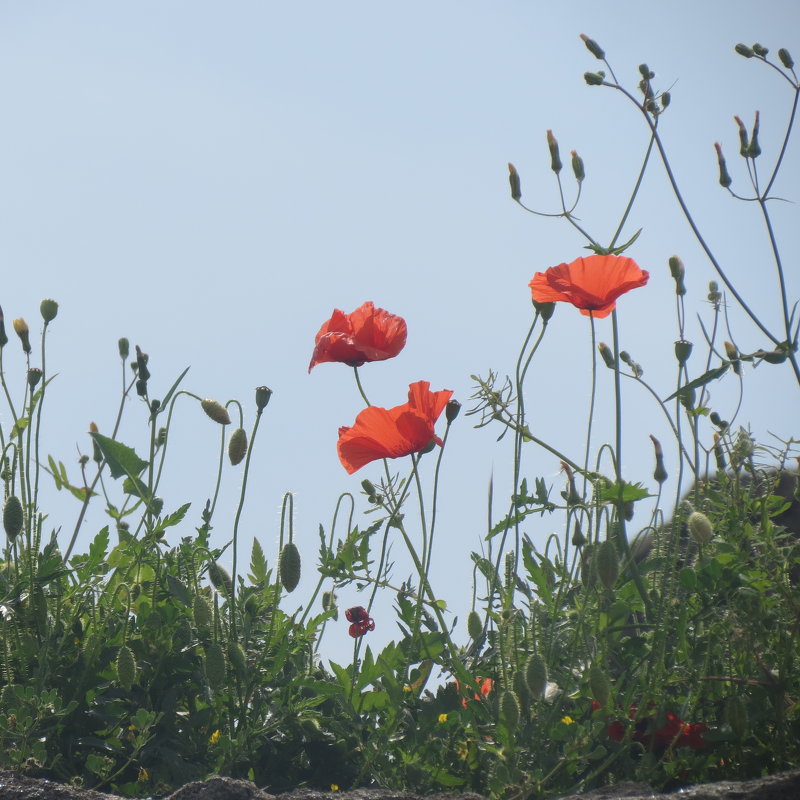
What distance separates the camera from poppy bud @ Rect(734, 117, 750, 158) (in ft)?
7.87

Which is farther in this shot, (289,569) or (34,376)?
(34,376)

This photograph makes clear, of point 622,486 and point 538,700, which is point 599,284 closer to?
point 622,486

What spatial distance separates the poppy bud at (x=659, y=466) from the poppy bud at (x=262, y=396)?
872 millimetres

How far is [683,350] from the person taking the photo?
2.25 m

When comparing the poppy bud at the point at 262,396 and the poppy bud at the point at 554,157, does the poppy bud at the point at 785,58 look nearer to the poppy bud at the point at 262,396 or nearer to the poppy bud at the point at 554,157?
the poppy bud at the point at 554,157

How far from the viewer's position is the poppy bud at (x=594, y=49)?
2.50 metres

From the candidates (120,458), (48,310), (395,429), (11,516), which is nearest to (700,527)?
(395,429)

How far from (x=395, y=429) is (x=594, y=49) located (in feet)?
3.47

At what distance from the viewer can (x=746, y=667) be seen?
199 cm

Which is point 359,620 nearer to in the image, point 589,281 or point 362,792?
point 362,792

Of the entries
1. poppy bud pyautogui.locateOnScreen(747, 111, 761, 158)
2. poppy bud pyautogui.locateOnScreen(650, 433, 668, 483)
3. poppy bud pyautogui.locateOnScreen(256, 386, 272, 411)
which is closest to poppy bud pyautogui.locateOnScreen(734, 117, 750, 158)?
poppy bud pyautogui.locateOnScreen(747, 111, 761, 158)

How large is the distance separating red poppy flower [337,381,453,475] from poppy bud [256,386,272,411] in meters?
0.18

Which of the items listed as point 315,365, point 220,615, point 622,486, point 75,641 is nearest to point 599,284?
point 622,486

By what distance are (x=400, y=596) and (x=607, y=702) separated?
0.62 m
